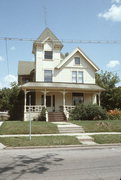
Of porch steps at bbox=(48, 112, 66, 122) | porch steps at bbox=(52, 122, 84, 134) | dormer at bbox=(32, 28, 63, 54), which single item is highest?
dormer at bbox=(32, 28, 63, 54)

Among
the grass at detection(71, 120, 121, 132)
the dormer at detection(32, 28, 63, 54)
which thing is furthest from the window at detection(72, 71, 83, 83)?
the grass at detection(71, 120, 121, 132)

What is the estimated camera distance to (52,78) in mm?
29344

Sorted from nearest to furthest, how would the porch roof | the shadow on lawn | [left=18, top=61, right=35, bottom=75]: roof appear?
the shadow on lawn < the porch roof < [left=18, top=61, right=35, bottom=75]: roof

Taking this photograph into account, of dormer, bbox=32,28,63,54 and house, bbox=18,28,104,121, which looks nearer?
house, bbox=18,28,104,121

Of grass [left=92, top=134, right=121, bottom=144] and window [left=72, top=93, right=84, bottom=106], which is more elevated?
window [left=72, top=93, right=84, bottom=106]

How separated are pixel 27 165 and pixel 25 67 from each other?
29.5 m

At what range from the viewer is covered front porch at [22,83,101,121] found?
2631 centimetres

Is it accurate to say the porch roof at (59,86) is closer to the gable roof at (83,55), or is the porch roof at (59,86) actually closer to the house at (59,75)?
the house at (59,75)

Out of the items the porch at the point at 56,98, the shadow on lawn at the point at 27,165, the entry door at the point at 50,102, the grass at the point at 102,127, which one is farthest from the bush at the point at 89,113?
the shadow on lawn at the point at 27,165

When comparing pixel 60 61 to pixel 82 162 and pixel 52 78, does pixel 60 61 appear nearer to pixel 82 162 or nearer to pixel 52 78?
pixel 52 78

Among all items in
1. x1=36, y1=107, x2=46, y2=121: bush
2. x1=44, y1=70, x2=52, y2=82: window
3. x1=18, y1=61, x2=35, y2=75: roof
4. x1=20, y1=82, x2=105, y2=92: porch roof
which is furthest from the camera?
x1=18, y1=61, x2=35, y2=75: roof

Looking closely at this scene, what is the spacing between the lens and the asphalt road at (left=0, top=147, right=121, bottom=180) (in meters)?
6.54

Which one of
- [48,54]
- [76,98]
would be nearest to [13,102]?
[48,54]

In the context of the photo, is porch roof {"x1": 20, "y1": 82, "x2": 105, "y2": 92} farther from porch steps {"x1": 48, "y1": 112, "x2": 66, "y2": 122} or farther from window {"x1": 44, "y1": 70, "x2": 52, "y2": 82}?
porch steps {"x1": 48, "y1": 112, "x2": 66, "y2": 122}
